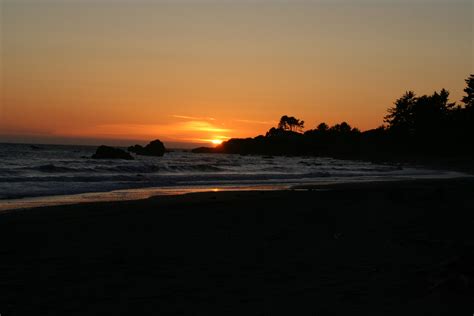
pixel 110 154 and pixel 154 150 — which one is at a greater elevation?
pixel 154 150

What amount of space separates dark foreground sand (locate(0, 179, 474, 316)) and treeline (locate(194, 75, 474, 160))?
61.0 meters

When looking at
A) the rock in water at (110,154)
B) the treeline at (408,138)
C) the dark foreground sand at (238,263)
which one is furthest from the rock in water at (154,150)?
the dark foreground sand at (238,263)

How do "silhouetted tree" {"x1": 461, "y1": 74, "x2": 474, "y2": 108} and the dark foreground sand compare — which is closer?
the dark foreground sand

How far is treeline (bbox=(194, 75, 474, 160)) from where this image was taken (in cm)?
6900

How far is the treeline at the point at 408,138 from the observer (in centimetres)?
6900

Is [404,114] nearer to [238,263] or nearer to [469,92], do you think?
[469,92]

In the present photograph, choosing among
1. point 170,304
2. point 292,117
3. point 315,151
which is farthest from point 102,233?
point 292,117

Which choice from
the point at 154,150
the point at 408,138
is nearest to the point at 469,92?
the point at 408,138

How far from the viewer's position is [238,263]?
6.80m

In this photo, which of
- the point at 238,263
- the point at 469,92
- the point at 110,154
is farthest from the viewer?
the point at 469,92

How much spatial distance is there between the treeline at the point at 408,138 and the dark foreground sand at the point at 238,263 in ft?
200

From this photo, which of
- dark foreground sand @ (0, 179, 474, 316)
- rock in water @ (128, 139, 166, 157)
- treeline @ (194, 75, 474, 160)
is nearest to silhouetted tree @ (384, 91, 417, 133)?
treeline @ (194, 75, 474, 160)

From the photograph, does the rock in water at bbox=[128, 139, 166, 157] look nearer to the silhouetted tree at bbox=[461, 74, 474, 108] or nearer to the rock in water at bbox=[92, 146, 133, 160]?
the rock in water at bbox=[92, 146, 133, 160]

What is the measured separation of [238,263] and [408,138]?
80.7 m
